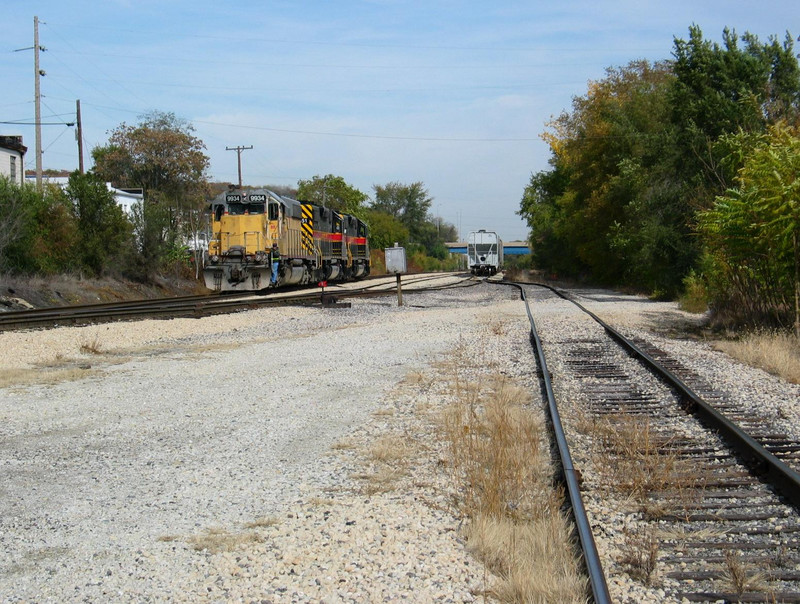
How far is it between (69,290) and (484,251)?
33.5m

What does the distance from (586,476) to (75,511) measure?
342 centimetres

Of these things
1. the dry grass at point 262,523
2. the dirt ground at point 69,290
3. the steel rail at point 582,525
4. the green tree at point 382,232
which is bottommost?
the dry grass at point 262,523

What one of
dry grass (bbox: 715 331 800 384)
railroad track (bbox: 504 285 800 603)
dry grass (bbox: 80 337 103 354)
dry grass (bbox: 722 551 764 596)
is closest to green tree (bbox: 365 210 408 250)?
dry grass (bbox: 80 337 103 354)

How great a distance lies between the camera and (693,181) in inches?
1037

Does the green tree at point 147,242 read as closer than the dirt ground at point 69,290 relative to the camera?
No

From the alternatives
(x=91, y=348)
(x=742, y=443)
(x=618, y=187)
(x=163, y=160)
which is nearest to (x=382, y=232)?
(x=163, y=160)

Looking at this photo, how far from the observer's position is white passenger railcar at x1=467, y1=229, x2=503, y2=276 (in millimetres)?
54969

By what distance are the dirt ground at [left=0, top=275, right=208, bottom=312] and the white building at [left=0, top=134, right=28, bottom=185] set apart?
1157 cm

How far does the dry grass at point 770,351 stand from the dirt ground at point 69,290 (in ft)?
59.3

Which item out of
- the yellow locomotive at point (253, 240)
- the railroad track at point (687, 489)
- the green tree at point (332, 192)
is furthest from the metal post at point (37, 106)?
the green tree at point (332, 192)

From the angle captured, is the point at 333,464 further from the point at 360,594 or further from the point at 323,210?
the point at 323,210

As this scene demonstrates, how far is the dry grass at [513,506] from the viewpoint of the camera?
3.69 meters

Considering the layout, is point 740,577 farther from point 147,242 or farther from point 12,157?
point 12,157

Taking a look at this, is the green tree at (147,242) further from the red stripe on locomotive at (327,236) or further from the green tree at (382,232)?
the green tree at (382,232)
